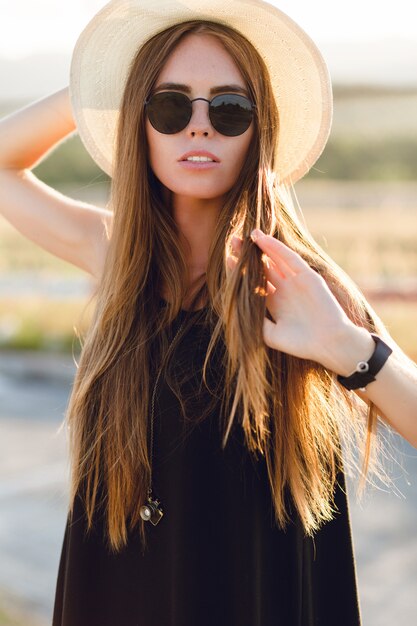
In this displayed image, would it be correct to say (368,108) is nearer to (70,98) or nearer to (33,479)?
(33,479)

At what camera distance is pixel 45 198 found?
7.30 feet

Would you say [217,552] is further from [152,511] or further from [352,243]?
[352,243]

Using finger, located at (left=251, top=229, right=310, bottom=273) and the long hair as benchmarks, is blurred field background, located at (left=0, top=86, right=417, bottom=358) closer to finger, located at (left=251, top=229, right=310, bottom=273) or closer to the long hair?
the long hair

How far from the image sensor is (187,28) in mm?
1900

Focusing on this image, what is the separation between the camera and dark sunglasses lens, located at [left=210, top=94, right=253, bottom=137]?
1778 millimetres

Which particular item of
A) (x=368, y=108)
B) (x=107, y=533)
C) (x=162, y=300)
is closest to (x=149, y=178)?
(x=162, y=300)

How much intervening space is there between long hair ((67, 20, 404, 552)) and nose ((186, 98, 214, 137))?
0.38 ft

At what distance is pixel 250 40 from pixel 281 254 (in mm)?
608

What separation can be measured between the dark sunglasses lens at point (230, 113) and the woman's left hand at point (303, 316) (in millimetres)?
283

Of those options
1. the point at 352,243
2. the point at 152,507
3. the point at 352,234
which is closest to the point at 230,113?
the point at 152,507

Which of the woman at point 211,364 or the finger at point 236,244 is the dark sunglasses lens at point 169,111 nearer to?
the woman at point 211,364

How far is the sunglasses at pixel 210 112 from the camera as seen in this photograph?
1.78 m

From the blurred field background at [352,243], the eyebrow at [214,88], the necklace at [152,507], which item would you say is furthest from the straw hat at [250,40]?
the necklace at [152,507]

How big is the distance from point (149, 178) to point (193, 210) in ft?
0.42
